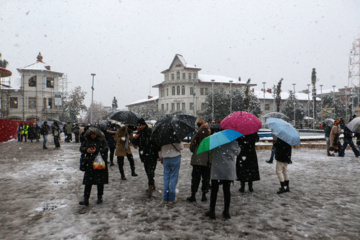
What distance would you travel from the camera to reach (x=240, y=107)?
55562mm

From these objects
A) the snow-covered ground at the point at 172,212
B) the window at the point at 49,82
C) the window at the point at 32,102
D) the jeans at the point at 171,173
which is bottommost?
the snow-covered ground at the point at 172,212

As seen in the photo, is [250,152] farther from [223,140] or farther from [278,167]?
[223,140]

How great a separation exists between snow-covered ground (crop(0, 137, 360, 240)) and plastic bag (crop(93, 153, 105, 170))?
806 millimetres

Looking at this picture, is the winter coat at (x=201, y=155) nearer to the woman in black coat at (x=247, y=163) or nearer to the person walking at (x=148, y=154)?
the person walking at (x=148, y=154)

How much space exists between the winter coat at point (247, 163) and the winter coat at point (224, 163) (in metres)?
1.74

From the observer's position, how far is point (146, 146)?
6223mm

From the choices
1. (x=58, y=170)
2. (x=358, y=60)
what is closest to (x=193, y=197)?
(x=58, y=170)

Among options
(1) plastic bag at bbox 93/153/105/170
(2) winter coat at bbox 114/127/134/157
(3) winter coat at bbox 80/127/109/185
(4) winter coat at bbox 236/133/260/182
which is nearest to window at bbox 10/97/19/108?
(2) winter coat at bbox 114/127/134/157

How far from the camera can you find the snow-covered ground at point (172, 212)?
410 cm

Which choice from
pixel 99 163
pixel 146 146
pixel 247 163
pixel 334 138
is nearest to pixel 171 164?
pixel 146 146

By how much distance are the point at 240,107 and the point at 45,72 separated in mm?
38684

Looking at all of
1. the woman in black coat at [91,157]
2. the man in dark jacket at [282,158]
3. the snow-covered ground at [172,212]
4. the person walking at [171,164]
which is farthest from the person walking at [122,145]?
the man in dark jacket at [282,158]

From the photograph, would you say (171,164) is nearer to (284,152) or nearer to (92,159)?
(92,159)

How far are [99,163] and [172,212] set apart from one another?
1.74 meters
